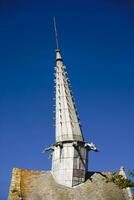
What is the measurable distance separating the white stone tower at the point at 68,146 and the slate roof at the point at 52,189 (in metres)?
0.91

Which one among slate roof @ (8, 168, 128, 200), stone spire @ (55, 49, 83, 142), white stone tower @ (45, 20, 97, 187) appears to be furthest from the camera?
stone spire @ (55, 49, 83, 142)

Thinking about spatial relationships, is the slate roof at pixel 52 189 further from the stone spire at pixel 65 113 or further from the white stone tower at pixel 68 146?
the stone spire at pixel 65 113

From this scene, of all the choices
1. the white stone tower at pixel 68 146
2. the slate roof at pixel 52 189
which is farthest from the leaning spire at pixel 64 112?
the slate roof at pixel 52 189

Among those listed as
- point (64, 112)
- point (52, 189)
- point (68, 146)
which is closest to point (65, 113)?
point (64, 112)

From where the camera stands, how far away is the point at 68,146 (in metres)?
52.2

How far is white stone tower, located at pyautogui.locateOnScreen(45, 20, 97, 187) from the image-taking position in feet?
169

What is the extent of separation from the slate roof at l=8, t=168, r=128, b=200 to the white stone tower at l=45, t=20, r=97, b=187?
913 millimetres

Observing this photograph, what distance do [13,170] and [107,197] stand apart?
394 inches

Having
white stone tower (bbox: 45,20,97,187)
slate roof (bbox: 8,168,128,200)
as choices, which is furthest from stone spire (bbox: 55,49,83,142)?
slate roof (bbox: 8,168,128,200)

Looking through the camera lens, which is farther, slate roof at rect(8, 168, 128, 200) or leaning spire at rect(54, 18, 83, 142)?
leaning spire at rect(54, 18, 83, 142)

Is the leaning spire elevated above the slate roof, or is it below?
above

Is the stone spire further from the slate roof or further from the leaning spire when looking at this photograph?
the slate roof

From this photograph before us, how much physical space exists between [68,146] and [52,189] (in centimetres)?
490

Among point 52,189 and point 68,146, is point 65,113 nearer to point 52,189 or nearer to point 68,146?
point 68,146
